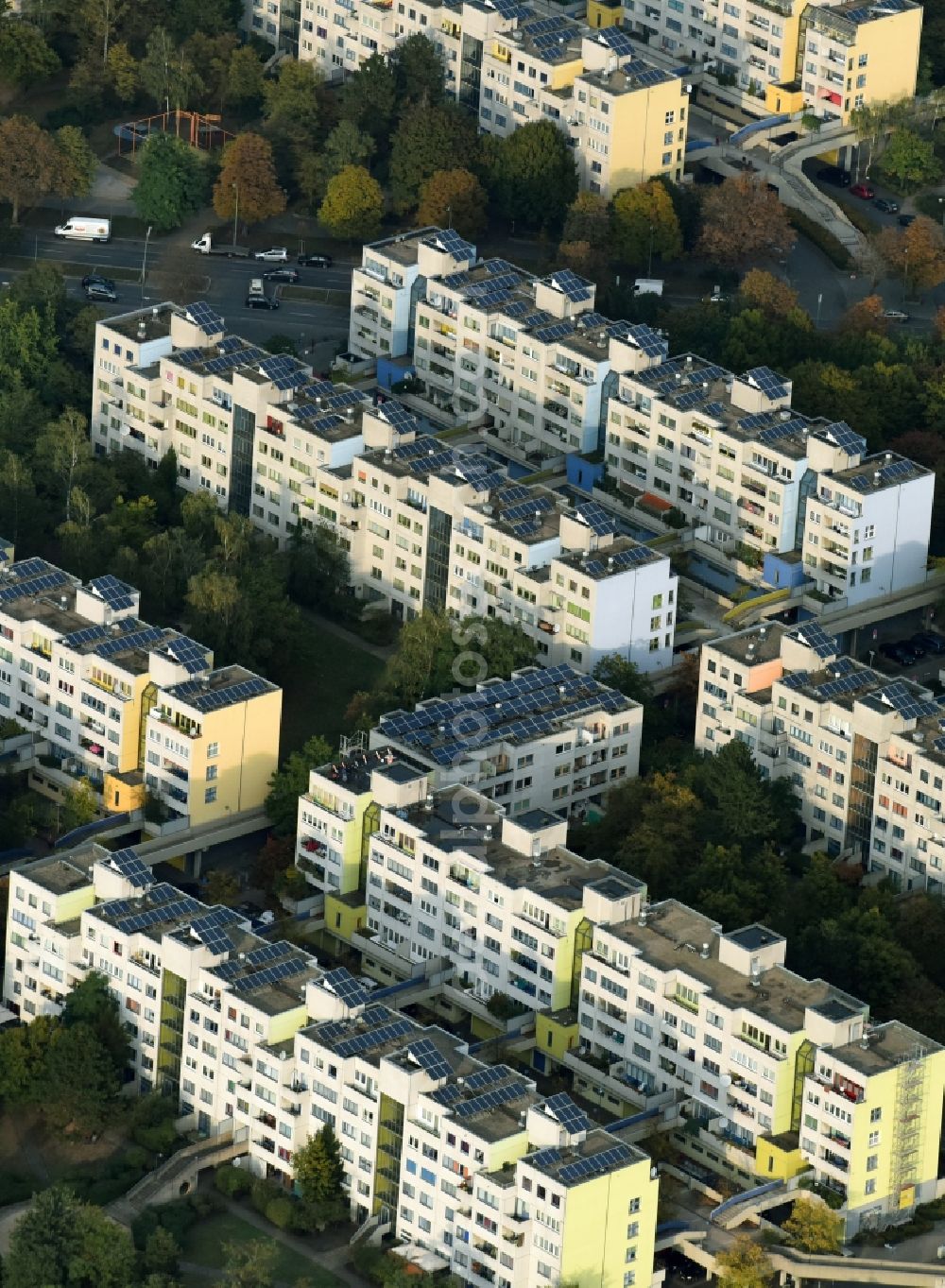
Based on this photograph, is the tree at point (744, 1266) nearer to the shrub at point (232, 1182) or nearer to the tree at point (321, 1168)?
the tree at point (321, 1168)

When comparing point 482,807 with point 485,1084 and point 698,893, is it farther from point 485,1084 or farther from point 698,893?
point 485,1084

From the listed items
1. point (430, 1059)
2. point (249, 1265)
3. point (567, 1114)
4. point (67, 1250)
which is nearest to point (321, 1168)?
point (430, 1059)

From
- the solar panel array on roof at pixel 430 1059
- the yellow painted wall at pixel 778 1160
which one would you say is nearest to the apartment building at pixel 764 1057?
the yellow painted wall at pixel 778 1160

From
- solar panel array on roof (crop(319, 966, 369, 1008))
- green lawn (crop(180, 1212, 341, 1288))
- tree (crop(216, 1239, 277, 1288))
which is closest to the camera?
tree (crop(216, 1239, 277, 1288))

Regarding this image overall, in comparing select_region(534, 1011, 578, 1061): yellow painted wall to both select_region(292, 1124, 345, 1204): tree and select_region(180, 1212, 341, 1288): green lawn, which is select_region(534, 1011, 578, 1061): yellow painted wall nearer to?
select_region(292, 1124, 345, 1204): tree

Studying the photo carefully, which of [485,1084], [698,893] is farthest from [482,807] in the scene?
[485,1084]

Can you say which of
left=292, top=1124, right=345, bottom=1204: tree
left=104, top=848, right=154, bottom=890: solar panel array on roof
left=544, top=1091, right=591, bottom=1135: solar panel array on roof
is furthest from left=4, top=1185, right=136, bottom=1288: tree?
left=104, top=848, right=154, bottom=890: solar panel array on roof
